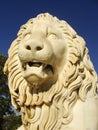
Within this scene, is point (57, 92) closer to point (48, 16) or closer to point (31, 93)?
point (31, 93)

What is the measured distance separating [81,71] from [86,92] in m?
0.22

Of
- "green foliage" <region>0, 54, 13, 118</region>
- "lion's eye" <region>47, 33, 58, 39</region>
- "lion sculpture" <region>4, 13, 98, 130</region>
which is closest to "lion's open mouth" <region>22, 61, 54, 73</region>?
"lion sculpture" <region>4, 13, 98, 130</region>

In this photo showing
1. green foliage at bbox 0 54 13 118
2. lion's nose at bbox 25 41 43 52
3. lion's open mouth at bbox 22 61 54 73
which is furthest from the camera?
green foliage at bbox 0 54 13 118

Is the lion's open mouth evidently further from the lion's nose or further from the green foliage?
the green foliage

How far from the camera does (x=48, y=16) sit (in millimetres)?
4164

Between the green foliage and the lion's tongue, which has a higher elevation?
the green foliage

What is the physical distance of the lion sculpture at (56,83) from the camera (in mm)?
3799

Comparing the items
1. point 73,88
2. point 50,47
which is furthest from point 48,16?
point 73,88

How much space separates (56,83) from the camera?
3.90 meters

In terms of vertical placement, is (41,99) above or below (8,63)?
below

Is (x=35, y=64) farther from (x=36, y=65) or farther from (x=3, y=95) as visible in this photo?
(x=3, y=95)

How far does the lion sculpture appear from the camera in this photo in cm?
380

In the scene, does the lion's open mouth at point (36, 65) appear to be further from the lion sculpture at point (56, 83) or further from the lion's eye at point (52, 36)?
the lion's eye at point (52, 36)

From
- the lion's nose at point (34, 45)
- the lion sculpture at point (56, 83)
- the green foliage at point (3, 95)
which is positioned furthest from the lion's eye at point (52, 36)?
the green foliage at point (3, 95)
